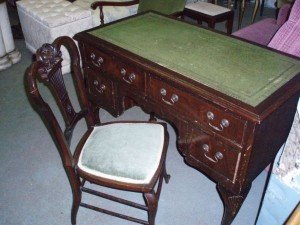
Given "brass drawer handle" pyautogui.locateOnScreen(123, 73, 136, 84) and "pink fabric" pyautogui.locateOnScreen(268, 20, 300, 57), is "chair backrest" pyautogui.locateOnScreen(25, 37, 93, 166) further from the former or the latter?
"pink fabric" pyautogui.locateOnScreen(268, 20, 300, 57)

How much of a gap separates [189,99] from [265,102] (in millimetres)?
390

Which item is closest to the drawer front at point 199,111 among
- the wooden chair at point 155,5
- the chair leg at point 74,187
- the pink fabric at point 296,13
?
the chair leg at point 74,187

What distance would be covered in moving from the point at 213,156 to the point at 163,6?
97.6 inches

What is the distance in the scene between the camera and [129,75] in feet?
6.48

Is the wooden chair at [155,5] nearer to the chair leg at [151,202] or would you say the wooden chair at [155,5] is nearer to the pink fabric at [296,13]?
the pink fabric at [296,13]

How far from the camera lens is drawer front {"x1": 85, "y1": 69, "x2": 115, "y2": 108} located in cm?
223

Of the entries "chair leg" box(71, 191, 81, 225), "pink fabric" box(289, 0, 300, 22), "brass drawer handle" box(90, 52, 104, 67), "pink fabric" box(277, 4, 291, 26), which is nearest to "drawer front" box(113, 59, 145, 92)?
"brass drawer handle" box(90, 52, 104, 67)

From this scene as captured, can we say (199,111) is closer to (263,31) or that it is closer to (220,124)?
(220,124)

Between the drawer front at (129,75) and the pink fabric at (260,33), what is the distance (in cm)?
160

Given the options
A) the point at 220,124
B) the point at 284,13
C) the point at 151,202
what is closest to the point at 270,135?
the point at 220,124

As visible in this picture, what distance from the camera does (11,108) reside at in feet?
10.7

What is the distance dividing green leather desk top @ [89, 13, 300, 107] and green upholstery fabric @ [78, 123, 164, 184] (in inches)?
18.1

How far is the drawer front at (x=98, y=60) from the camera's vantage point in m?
2.08

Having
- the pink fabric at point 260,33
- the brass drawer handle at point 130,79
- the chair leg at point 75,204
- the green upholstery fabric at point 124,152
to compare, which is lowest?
the chair leg at point 75,204
